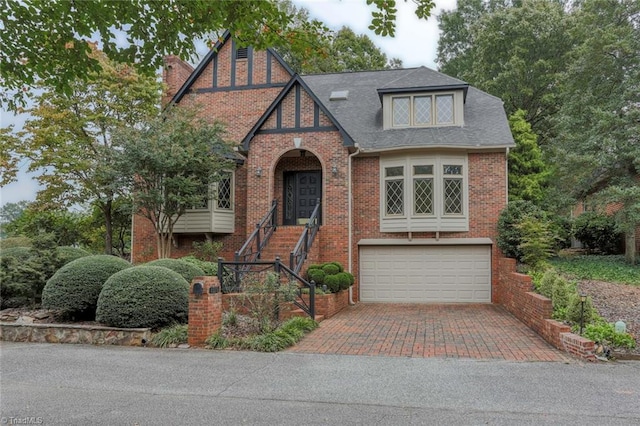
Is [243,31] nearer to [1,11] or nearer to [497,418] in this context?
[1,11]

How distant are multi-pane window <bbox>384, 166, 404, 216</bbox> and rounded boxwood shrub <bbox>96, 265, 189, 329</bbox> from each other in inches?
284

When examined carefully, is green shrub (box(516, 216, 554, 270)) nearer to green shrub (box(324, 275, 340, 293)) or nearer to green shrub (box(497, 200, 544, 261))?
green shrub (box(497, 200, 544, 261))

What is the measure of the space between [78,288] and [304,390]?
588 cm

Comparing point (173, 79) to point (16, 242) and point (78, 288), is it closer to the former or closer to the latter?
point (16, 242)

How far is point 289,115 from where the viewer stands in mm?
14047

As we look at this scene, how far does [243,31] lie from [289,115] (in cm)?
934

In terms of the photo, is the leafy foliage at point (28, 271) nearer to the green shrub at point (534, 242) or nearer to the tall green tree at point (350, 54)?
the green shrub at point (534, 242)

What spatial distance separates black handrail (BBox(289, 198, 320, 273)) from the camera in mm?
11328

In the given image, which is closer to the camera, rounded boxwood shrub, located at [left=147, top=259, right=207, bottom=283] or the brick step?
the brick step

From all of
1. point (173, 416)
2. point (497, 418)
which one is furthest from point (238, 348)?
point (497, 418)

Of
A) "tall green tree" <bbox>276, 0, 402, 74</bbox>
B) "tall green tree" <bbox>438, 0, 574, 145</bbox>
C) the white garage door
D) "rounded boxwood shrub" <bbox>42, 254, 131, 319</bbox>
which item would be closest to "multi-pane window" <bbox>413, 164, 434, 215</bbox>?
the white garage door

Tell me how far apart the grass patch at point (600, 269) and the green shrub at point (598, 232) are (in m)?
2.16

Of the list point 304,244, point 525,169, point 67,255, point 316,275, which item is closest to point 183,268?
point 316,275

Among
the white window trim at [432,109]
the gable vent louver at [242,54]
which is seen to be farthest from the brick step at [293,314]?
the gable vent louver at [242,54]
